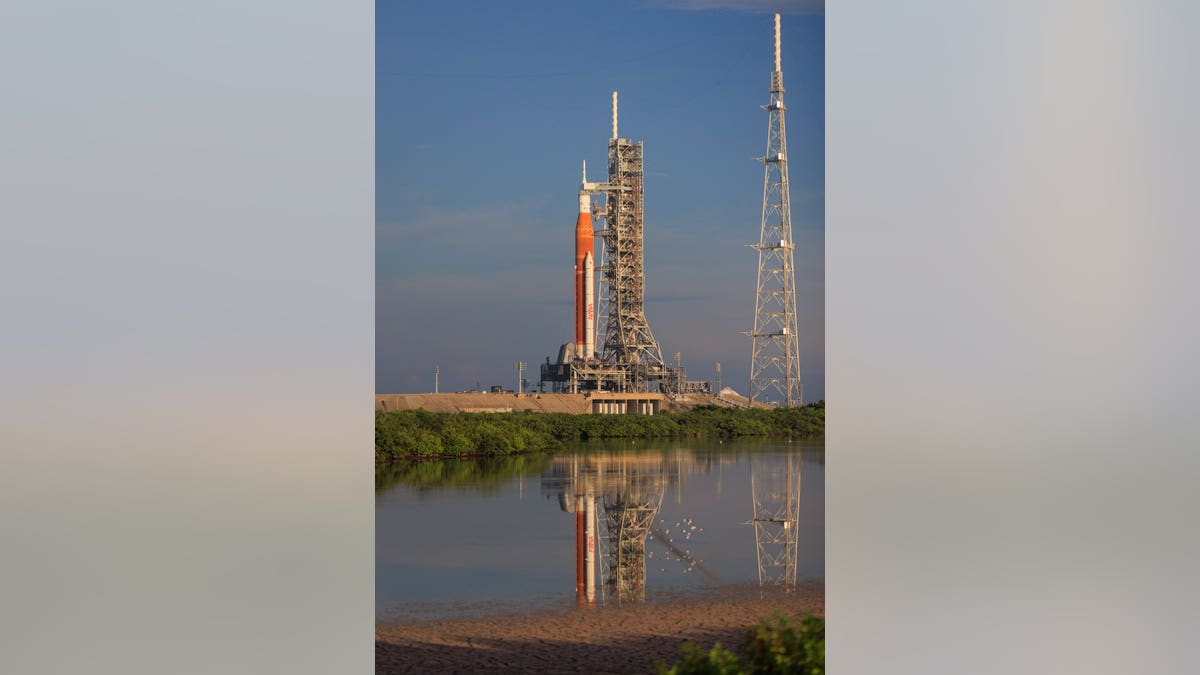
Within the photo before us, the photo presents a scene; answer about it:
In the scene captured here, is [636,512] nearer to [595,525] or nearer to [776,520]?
[595,525]

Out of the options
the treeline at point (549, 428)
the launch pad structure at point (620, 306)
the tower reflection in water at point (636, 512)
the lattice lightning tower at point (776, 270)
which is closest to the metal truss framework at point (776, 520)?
the tower reflection in water at point (636, 512)

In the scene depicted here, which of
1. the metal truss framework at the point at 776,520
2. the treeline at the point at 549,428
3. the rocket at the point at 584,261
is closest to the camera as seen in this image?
the metal truss framework at the point at 776,520

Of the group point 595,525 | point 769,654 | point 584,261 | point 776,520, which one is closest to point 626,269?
point 584,261

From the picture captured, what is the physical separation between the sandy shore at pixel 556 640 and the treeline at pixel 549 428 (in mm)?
1233

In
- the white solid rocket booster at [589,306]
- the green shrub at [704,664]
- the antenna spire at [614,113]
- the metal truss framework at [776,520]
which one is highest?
the antenna spire at [614,113]

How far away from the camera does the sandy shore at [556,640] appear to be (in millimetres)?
5785

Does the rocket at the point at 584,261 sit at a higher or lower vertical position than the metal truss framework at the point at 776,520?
higher

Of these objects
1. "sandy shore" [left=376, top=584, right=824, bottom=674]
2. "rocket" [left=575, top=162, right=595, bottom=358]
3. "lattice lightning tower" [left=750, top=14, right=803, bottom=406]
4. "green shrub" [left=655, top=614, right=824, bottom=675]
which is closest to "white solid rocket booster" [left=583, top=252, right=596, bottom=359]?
"rocket" [left=575, top=162, right=595, bottom=358]

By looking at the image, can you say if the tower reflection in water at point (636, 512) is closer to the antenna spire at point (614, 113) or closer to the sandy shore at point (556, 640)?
the sandy shore at point (556, 640)

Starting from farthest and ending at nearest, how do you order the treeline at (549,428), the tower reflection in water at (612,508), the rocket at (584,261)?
the treeline at (549,428) < the rocket at (584,261) < the tower reflection in water at (612,508)

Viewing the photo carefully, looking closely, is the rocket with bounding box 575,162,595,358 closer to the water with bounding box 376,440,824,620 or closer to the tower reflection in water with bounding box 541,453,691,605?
the tower reflection in water with bounding box 541,453,691,605
